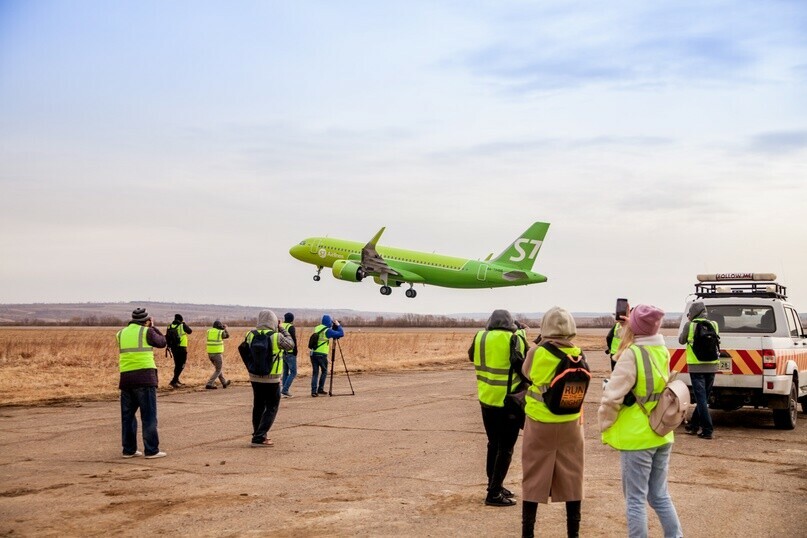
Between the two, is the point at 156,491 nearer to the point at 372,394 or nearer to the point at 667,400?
the point at 667,400

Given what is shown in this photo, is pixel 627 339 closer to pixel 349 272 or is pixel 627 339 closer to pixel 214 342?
pixel 214 342

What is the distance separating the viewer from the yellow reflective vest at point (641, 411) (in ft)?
20.0

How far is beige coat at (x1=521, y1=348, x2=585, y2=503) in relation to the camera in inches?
261

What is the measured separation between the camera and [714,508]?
26.6 feet

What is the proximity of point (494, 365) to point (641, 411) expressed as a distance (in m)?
2.13

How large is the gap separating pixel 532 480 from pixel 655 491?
0.94m

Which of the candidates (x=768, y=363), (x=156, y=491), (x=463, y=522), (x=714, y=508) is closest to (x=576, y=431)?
(x=463, y=522)

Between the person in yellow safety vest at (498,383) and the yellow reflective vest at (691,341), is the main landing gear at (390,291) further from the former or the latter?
the person in yellow safety vest at (498,383)

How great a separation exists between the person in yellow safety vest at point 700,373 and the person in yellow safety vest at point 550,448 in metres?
6.72

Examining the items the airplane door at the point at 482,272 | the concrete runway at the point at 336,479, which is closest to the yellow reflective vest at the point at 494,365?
the concrete runway at the point at 336,479

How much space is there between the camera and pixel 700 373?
12805 mm

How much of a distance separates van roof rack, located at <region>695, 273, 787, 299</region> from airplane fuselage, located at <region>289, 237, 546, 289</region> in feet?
126

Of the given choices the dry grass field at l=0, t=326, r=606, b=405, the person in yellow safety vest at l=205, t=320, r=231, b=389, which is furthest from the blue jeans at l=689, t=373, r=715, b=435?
the dry grass field at l=0, t=326, r=606, b=405

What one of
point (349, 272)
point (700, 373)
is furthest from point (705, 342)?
point (349, 272)
